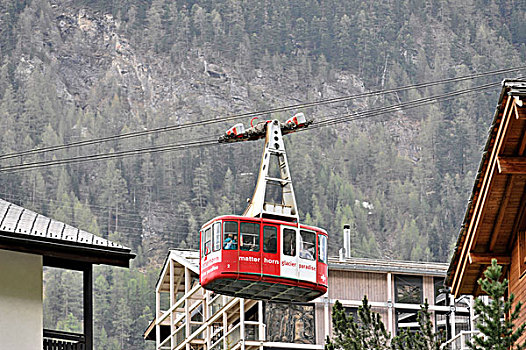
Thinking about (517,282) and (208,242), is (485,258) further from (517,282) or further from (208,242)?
(208,242)

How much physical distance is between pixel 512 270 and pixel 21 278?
289 inches

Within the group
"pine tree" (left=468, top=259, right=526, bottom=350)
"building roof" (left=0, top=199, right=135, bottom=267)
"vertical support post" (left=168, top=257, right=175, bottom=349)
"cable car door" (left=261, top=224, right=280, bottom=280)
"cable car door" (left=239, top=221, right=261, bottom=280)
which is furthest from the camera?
"vertical support post" (left=168, top=257, right=175, bottom=349)

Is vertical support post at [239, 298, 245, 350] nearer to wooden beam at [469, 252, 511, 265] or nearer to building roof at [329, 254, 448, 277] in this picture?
building roof at [329, 254, 448, 277]

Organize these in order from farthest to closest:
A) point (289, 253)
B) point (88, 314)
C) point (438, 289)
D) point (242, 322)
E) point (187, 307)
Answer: point (187, 307), point (438, 289), point (242, 322), point (289, 253), point (88, 314)

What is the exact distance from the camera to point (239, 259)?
3123cm

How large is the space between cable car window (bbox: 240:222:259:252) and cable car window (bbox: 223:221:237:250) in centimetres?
18

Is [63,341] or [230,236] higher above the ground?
[230,236]

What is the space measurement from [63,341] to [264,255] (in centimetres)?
1188

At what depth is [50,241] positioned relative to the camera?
19.5 meters

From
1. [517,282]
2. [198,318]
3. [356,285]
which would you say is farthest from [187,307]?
[517,282]

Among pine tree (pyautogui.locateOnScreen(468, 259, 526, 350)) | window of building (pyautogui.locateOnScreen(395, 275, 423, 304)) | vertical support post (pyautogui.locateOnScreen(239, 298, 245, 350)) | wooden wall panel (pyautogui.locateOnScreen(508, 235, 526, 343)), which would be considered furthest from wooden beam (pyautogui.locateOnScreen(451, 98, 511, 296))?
window of building (pyautogui.locateOnScreen(395, 275, 423, 304))

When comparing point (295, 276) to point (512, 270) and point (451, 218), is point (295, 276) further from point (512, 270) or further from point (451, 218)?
point (451, 218)

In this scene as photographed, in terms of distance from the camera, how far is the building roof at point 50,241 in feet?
62.4

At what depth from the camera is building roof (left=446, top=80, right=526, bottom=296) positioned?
15.5 meters
